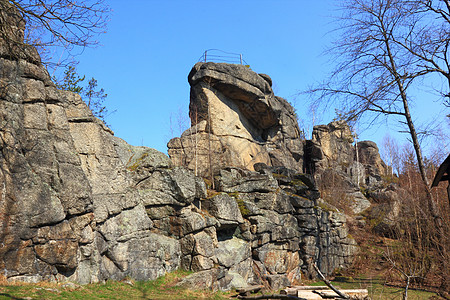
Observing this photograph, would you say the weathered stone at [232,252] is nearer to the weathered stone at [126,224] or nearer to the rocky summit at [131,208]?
the rocky summit at [131,208]

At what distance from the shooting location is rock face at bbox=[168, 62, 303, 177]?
97.4ft

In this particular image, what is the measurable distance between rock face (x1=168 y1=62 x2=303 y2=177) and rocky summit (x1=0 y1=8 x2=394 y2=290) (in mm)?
222

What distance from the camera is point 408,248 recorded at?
60.8 ft

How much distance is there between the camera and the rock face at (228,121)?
2969 centimetres

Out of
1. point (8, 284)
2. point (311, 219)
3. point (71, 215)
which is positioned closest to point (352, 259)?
point (311, 219)

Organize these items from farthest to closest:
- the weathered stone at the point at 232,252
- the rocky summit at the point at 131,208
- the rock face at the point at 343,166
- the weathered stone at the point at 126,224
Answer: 1. the rock face at the point at 343,166
2. the weathered stone at the point at 232,252
3. the weathered stone at the point at 126,224
4. the rocky summit at the point at 131,208

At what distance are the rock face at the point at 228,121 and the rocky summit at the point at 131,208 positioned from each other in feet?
0.73

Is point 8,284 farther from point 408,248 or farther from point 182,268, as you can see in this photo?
point 408,248

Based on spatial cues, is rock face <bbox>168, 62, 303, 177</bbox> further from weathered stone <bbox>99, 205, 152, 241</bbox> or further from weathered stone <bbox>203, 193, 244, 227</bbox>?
weathered stone <bbox>99, 205, 152, 241</bbox>

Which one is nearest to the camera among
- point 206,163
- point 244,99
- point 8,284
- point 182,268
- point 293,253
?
point 8,284

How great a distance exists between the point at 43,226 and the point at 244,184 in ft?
40.0

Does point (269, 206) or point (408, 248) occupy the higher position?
point (269, 206)

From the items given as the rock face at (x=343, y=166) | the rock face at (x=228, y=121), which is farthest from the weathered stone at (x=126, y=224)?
the rock face at (x=343, y=166)

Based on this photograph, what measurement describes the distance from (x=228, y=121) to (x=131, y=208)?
19401mm
